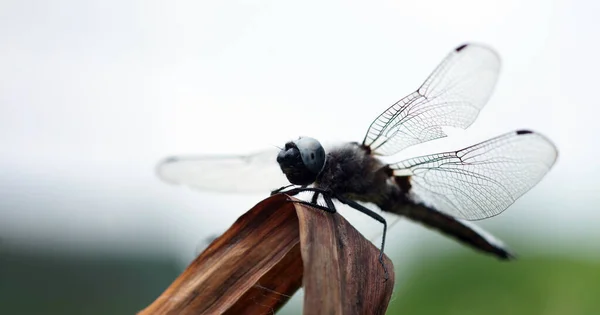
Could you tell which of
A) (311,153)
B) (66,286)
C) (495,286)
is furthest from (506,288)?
(66,286)

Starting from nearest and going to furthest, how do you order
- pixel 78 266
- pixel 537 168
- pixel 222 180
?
pixel 537 168 < pixel 222 180 < pixel 78 266

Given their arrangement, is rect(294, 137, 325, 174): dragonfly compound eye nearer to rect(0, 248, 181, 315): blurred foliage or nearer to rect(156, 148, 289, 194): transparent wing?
rect(156, 148, 289, 194): transparent wing

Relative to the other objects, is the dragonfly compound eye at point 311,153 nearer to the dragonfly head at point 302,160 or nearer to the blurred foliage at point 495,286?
the dragonfly head at point 302,160

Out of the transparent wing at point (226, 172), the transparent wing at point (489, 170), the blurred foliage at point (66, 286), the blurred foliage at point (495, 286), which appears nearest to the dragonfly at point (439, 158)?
the transparent wing at point (489, 170)

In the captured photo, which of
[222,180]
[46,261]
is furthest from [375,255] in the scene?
[46,261]

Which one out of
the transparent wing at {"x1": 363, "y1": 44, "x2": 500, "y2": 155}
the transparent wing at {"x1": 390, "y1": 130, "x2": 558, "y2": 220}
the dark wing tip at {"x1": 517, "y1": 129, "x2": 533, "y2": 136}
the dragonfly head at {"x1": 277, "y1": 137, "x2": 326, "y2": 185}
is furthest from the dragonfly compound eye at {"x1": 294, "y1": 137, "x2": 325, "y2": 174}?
the dark wing tip at {"x1": 517, "y1": 129, "x2": 533, "y2": 136}

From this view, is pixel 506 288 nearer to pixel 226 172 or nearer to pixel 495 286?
pixel 495 286

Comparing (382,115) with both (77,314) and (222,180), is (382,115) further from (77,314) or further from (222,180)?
(77,314)

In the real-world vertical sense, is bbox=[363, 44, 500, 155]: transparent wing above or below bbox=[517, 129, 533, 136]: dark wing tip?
above
